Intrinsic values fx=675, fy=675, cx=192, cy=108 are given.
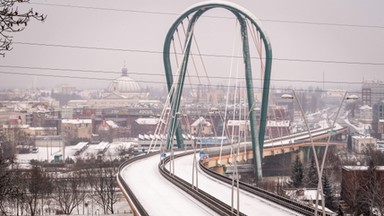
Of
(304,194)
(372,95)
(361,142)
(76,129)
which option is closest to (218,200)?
(304,194)

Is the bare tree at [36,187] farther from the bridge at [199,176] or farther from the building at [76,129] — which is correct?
the building at [76,129]

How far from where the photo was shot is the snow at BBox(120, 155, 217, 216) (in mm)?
18547

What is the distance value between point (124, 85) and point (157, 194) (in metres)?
132

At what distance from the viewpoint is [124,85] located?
154 meters

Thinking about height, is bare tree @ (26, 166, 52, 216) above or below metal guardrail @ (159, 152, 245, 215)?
below

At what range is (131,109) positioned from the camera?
113250mm

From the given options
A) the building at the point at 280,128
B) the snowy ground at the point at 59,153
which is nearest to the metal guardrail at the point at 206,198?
the snowy ground at the point at 59,153

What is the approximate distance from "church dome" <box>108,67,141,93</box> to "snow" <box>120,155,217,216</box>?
4717 inches

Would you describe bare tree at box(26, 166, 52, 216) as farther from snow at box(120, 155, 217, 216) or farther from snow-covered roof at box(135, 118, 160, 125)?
snow-covered roof at box(135, 118, 160, 125)

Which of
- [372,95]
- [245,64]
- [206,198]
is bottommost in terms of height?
[206,198]

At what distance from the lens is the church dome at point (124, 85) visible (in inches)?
5974

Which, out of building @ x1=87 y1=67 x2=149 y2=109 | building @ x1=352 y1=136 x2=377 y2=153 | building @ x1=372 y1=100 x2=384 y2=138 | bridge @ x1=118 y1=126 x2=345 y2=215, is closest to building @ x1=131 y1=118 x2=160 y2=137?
building @ x1=352 y1=136 x2=377 y2=153

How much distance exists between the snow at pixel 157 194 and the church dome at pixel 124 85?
393 feet

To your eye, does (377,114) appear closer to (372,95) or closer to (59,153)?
(372,95)
